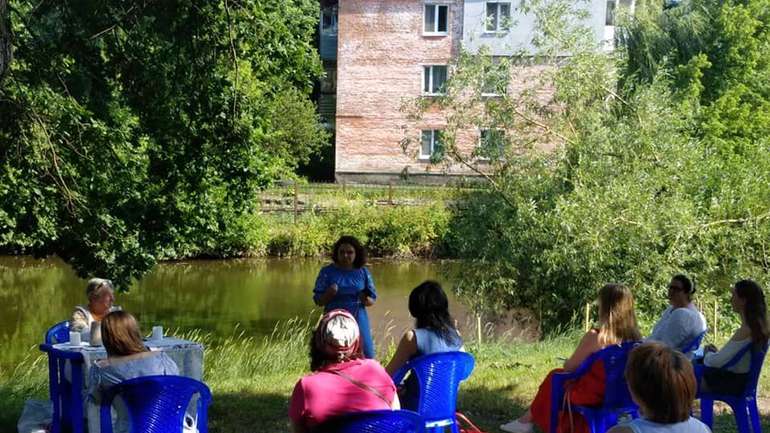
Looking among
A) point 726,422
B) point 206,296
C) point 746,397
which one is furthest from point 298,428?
point 206,296

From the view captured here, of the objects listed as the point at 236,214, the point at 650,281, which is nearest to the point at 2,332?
the point at 236,214

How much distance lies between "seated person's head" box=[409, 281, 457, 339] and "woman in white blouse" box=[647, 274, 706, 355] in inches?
63.4

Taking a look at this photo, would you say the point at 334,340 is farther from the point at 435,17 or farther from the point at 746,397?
the point at 435,17

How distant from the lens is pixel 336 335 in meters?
3.78

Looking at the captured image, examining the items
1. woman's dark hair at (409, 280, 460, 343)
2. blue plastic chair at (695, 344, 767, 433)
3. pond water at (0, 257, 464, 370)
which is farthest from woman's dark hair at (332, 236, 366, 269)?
pond water at (0, 257, 464, 370)

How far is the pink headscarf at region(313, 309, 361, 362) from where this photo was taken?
378cm

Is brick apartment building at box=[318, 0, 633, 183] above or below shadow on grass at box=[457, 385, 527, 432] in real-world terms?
above

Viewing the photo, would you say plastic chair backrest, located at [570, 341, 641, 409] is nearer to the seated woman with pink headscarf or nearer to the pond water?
the seated woman with pink headscarf

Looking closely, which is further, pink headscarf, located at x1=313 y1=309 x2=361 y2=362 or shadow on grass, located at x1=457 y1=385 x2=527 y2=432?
shadow on grass, located at x1=457 y1=385 x2=527 y2=432

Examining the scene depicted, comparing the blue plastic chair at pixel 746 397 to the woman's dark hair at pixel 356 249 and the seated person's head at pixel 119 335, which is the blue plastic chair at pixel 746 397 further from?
the seated person's head at pixel 119 335

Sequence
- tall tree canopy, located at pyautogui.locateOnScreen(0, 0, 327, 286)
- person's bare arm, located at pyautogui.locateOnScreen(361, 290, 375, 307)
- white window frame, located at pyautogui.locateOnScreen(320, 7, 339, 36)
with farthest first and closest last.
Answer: white window frame, located at pyautogui.locateOnScreen(320, 7, 339, 36) < tall tree canopy, located at pyautogui.locateOnScreen(0, 0, 327, 286) < person's bare arm, located at pyautogui.locateOnScreen(361, 290, 375, 307)

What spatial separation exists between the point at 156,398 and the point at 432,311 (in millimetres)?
1618

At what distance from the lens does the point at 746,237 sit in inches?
508

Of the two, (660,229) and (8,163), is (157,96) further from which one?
(660,229)
